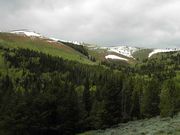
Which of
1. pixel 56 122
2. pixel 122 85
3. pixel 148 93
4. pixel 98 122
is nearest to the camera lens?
pixel 56 122

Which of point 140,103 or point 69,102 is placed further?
point 140,103

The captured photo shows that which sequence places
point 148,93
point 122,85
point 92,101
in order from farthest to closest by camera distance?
1. point 122,85
2. point 148,93
3. point 92,101

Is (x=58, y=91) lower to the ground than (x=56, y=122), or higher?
higher

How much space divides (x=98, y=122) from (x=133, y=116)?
33.1 m

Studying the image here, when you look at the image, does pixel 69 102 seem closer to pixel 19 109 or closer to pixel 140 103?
pixel 19 109

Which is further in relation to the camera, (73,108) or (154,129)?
(73,108)

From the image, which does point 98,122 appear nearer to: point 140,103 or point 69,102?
point 69,102

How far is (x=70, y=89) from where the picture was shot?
117688 millimetres

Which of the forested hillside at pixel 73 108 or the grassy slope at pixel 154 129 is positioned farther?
the forested hillside at pixel 73 108

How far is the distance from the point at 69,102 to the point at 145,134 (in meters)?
46.2

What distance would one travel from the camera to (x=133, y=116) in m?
140

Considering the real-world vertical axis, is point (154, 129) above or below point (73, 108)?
above

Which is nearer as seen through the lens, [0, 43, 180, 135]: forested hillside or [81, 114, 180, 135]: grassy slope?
[81, 114, 180, 135]: grassy slope

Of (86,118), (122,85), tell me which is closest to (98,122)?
(86,118)
